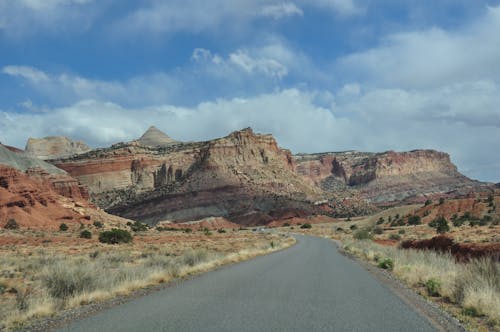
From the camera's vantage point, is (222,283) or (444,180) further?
(444,180)

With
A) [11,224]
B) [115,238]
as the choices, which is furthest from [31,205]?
[115,238]

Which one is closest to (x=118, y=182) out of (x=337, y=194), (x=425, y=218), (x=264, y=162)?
(x=264, y=162)

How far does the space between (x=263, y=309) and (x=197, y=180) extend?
122681 mm

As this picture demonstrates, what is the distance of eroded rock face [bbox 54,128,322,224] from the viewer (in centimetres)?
12231

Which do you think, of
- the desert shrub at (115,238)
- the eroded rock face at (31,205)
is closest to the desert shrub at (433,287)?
the desert shrub at (115,238)

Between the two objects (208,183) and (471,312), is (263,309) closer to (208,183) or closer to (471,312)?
(471,312)

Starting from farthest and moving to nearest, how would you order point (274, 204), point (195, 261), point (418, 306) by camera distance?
point (274, 204) < point (195, 261) < point (418, 306)

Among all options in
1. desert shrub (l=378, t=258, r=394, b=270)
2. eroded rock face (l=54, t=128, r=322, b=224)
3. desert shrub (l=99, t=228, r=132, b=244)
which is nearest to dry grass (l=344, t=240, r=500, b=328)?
desert shrub (l=378, t=258, r=394, b=270)

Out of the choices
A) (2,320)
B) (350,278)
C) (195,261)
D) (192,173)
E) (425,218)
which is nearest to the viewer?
(2,320)

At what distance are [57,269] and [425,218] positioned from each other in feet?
250

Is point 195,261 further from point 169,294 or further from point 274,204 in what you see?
point 274,204

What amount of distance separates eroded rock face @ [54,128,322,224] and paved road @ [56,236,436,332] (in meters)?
105

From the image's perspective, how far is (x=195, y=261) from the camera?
2020cm

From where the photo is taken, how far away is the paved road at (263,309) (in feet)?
25.1
